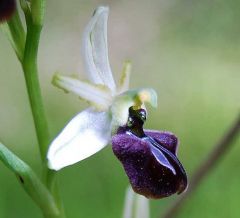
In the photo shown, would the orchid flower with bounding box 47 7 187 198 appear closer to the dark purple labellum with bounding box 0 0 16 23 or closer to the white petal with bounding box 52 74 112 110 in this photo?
the white petal with bounding box 52 74 112 110

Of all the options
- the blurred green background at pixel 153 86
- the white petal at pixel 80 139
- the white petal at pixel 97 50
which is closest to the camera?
the white petal at pixel 80 139

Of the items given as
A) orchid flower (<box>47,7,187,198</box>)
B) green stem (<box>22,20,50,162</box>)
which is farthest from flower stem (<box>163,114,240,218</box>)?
green stem (<box>22,20,50,162</box>)

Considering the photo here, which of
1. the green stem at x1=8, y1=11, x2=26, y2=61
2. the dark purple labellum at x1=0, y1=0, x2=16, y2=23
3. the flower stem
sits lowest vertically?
the flower stem

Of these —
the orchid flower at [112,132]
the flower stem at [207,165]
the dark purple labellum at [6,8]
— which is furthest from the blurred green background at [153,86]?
the dark purple labellum at [6,8]

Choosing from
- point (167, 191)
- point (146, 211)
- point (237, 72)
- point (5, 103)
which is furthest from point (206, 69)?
point (167, 191)

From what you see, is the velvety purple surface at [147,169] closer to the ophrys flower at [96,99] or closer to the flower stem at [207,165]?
the ophrys flower at [96,99]

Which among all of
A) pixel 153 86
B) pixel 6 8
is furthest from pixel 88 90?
pixel 153 86
